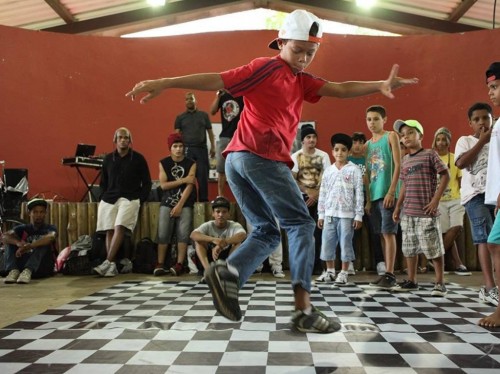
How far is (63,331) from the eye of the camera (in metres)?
2.35

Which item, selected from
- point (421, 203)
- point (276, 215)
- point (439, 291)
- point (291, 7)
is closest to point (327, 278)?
point (439, 291)

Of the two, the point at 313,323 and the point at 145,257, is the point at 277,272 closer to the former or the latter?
the point at 145,257

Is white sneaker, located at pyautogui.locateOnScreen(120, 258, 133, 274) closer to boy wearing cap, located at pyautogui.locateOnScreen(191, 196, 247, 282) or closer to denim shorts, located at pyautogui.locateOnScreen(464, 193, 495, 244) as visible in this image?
boy wearing cap, located at pyautogui.locateOnScreen(191, 196, 247, 282)

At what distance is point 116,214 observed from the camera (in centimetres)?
525

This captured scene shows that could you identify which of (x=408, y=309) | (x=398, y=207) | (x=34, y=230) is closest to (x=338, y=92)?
(x=408, y=309)

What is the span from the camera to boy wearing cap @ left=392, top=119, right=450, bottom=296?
3.49 metres

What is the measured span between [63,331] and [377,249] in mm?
3643

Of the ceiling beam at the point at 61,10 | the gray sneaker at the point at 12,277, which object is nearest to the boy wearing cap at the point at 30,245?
the gray sneaker at the point at 12,277

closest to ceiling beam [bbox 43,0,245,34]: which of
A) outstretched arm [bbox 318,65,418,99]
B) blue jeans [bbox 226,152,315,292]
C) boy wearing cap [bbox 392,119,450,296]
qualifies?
boy wearing cap [bbox 392,119,450,296]

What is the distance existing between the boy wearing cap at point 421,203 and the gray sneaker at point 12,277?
3694 mm

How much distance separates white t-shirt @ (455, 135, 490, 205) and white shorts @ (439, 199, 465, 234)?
201cm

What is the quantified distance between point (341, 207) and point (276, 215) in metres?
2.26

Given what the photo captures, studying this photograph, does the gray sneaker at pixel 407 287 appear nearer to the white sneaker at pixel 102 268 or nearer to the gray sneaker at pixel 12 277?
the white sneaker at pixel 102 268

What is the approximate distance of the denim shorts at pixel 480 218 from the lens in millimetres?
3188
